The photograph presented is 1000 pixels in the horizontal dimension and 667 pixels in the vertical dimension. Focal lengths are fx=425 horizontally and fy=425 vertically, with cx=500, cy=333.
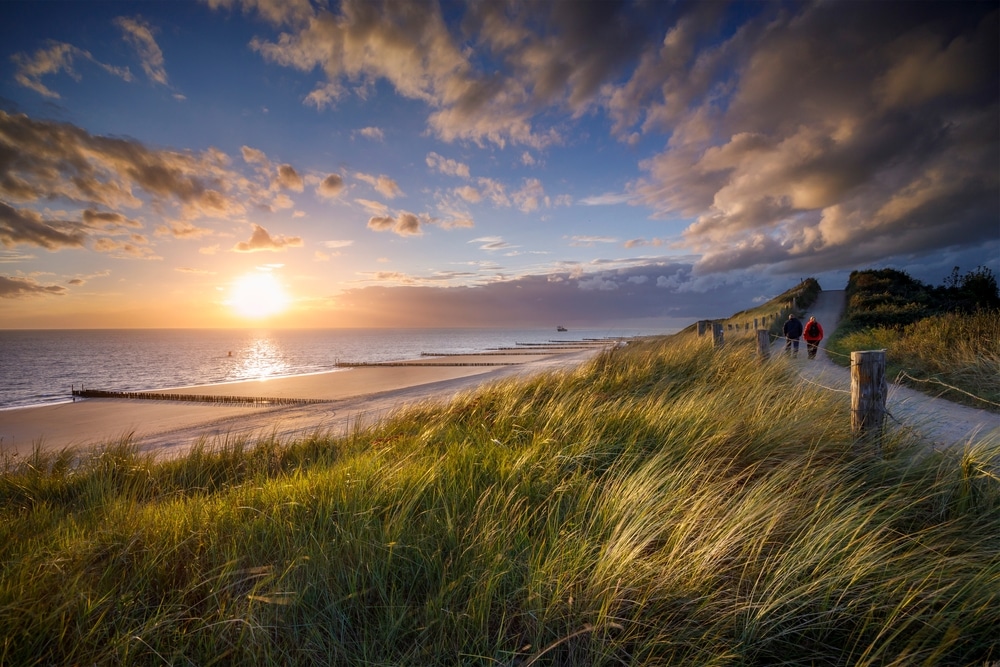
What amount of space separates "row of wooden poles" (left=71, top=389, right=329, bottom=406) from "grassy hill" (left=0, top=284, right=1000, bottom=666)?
1823cm

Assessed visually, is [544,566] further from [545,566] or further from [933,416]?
[933,416]

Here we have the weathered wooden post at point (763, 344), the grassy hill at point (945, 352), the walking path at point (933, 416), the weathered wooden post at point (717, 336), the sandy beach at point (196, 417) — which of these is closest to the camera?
the walking path at point (933, 416)

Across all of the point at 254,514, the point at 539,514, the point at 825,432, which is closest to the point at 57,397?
the point at 254,514

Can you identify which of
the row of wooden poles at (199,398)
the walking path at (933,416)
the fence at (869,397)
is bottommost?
the row of wooden poles at (199,398)

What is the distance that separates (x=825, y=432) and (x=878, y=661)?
2.88 meters

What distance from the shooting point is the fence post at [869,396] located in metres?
4.25

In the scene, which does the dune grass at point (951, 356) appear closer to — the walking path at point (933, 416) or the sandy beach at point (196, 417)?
the walking path at point (933, 416)

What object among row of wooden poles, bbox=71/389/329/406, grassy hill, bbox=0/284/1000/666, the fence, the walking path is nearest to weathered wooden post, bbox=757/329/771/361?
the walking path

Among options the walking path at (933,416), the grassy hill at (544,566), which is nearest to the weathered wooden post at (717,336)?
the walking path at (933,416)

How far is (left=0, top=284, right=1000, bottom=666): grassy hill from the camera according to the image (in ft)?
6.70

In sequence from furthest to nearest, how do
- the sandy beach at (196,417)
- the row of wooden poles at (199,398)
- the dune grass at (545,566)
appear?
the row of wooden poles at (199,398) → the sandy beach at (196,417) → the dune grass at (545,566)

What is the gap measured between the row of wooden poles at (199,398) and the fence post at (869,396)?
66.1 feet

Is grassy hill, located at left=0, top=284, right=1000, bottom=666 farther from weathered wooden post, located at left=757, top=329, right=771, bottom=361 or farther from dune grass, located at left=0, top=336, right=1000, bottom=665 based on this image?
weathered wooden post, located at left=757, top=329, right=771, bottom=361

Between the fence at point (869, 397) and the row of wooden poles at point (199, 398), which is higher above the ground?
the fence at point (869, 397)
